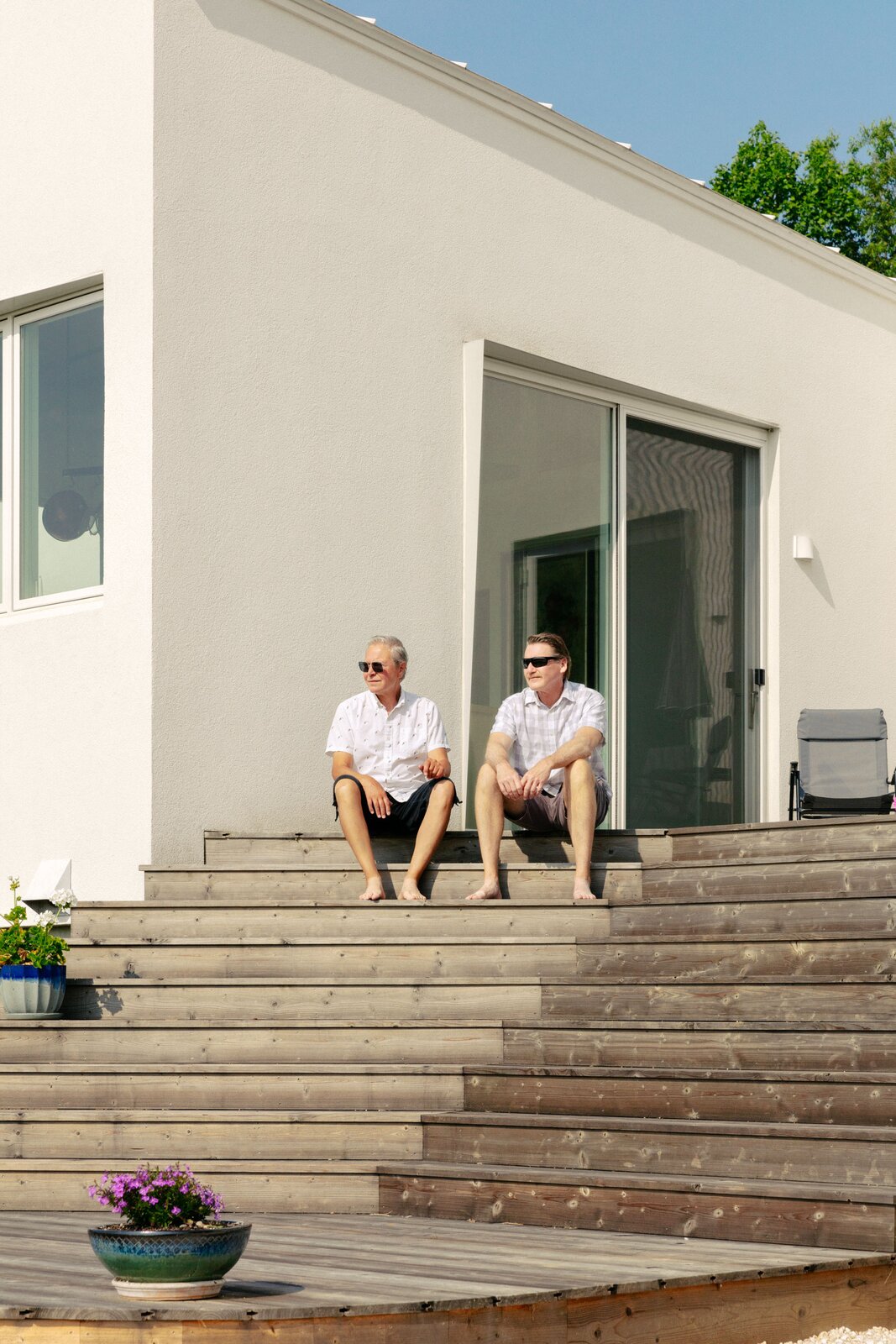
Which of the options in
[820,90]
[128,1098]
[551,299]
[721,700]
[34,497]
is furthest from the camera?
[820,90]

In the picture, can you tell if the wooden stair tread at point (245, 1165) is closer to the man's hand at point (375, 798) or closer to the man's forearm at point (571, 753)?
the man's hand at point (375, 798)

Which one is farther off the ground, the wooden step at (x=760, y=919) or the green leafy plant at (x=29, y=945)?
the wooden step at (x=760, y=919)

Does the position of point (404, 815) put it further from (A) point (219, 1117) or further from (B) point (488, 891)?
(A) point (219, 1117)

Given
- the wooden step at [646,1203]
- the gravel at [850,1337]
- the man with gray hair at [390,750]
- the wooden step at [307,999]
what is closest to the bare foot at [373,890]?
the man with gray hair at [390,750]

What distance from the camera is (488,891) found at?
5770 millimetres

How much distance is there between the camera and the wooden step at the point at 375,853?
243 inches

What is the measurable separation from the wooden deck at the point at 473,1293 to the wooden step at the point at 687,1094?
0.53 m

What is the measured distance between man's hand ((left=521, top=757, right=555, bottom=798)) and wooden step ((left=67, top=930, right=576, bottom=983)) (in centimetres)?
56

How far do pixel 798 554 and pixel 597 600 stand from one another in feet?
4.61

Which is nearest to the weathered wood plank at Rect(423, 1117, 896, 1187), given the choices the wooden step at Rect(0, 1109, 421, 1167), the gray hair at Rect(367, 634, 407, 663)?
the wooden step at Rect(0, 1109, 421, 1167)

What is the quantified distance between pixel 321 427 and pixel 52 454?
111cm

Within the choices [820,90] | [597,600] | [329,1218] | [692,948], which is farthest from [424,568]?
[820,90]

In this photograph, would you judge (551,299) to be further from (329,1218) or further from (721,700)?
(329,1218)

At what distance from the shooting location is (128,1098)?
16.7 ft
